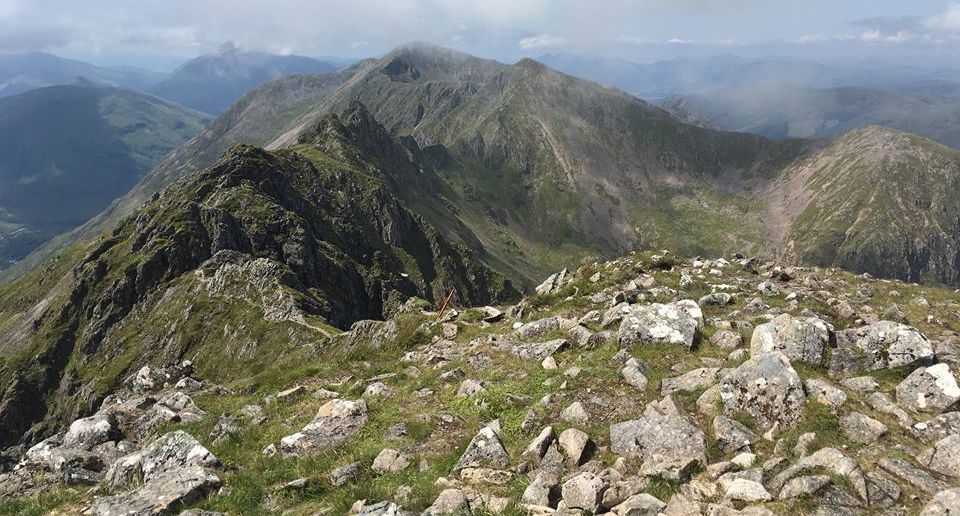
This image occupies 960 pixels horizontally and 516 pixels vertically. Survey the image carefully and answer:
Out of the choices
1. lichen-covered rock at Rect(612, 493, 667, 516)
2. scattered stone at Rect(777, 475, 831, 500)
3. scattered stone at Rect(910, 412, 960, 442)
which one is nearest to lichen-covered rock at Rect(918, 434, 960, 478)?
scattered stone at Rect(910, 412, 960, 442)

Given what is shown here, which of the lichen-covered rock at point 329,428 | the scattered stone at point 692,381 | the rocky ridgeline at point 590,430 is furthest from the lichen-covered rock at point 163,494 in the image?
the scattered stone at point 692,381

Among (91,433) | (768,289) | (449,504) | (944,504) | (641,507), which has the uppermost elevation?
(944,504)

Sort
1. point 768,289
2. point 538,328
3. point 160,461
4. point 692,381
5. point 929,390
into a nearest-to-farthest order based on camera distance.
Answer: point 929,390, point 160,461, point 692,381, point 538,328, point 768,289

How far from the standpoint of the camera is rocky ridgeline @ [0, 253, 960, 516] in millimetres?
10492

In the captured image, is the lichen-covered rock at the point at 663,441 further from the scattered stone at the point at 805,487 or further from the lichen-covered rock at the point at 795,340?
the lichen-covered rock at the point at 795,340

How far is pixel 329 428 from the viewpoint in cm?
1616

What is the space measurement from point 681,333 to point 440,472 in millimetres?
10713

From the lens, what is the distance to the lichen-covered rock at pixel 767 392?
12773 millimetres

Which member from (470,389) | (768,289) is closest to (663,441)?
(470,389)

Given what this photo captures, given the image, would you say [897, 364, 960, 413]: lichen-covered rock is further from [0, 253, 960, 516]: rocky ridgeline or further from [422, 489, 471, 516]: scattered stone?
[422, 489, 471, 516]: scattered stone

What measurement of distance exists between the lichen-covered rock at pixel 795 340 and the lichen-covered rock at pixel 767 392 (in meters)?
2.16

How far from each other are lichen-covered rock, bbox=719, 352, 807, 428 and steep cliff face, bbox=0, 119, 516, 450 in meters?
57.8

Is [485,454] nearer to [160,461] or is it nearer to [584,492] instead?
[584,492]

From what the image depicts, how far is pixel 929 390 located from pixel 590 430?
8.57m
